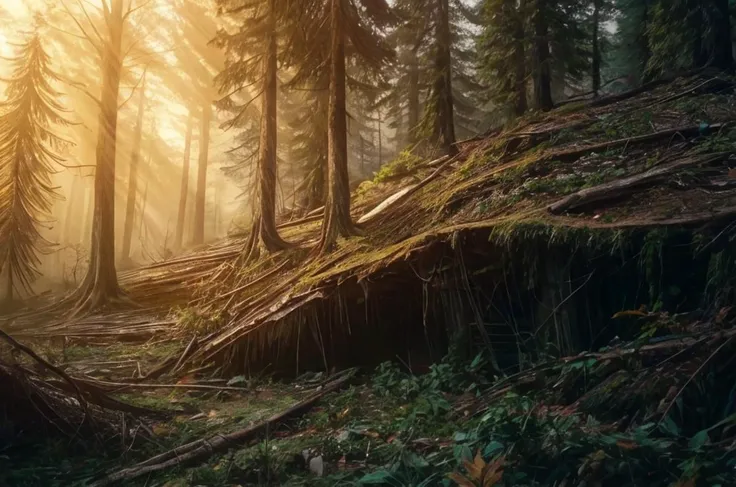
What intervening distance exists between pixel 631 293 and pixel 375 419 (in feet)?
10.6

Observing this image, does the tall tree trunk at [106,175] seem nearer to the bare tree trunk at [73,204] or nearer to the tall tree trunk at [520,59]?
the tall tree trunk at [520,59]

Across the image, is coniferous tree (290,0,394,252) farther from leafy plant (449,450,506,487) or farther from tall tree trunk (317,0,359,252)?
leafy plant (449,450,506,487)

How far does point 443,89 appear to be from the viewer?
1454 centimetres

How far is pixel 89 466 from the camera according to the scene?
17.0 ft

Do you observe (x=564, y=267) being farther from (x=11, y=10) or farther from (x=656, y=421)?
(x=11, y=10)

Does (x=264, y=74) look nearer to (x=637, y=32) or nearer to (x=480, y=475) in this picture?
(x=480, y=475)

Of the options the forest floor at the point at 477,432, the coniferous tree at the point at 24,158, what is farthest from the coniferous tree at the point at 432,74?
the coniferous tree at the point at 24,158

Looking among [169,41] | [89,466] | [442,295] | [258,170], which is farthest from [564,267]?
[169,41]

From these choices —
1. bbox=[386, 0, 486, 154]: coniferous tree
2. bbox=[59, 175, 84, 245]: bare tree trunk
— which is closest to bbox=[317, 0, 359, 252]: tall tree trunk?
bbox=[386, 0, 486, 154]: coniferous tree

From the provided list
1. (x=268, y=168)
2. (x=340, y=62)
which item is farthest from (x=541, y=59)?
(x=268, y=168)

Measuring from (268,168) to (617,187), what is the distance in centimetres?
878

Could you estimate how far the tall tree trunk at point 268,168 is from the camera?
1227cm

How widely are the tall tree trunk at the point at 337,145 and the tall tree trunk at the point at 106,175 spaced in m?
7.43

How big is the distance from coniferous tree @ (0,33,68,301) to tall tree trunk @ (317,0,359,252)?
11580 mm
